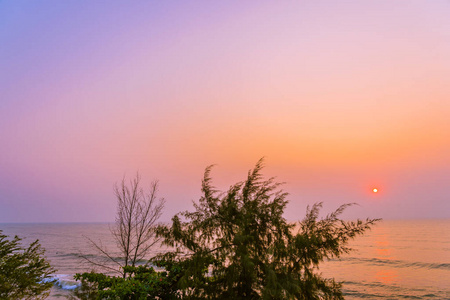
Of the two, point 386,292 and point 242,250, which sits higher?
point 242,250

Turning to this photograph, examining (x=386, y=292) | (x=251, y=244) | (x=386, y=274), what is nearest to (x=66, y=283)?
(x=386, y=292)

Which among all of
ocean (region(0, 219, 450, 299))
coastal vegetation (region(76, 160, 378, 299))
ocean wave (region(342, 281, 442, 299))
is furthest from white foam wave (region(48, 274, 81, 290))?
coastal vegetation (region(76, 160, 378, 299))

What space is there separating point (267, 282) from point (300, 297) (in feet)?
3.65

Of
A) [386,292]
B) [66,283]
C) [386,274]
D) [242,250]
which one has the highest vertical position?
[242,250]

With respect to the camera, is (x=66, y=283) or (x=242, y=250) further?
(x=66, y=283)

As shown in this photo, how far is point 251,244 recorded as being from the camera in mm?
8680

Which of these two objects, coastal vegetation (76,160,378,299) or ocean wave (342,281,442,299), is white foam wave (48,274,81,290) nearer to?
ocean wave (342,281,442,299)

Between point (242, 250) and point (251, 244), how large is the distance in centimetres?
51

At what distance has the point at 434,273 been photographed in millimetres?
46438

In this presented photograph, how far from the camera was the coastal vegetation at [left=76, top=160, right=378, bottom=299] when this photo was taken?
8.27m

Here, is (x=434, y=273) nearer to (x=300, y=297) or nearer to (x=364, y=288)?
(x=364, y=288)

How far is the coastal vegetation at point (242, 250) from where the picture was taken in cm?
827

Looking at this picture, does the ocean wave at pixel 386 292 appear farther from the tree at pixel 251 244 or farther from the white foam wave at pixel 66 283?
the tree at pixel 251 244

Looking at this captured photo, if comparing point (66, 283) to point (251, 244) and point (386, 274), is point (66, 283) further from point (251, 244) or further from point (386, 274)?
point (386, 274)
